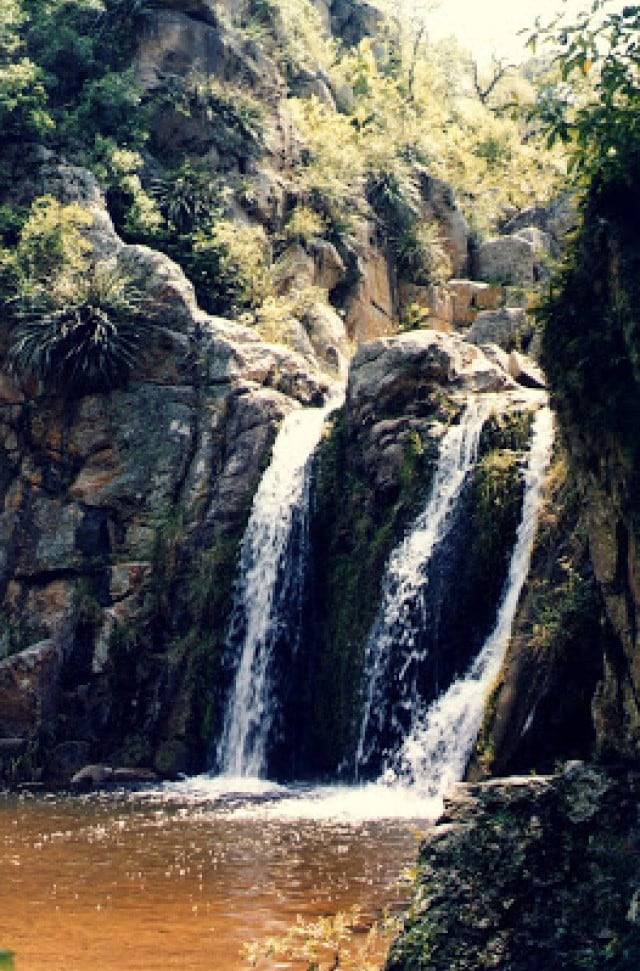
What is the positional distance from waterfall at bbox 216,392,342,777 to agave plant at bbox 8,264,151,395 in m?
3.53

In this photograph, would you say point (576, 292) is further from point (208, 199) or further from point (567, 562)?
point (208, 199)

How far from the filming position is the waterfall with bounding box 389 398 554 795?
13.9 metres

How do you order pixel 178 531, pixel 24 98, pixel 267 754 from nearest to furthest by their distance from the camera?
pixel 267 754
pixel 178 531
pixel 24 98

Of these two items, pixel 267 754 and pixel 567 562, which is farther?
pixel 267 754

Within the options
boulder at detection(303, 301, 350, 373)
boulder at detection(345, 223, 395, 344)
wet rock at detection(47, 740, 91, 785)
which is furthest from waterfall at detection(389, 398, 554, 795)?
boulder at detection(345, 223, 395, 344)

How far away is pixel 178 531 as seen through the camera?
19516 millimetres

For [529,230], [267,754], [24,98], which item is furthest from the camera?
[529,230]

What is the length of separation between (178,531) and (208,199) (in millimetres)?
10894

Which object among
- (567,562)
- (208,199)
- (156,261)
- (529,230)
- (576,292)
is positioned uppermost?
(529,230)

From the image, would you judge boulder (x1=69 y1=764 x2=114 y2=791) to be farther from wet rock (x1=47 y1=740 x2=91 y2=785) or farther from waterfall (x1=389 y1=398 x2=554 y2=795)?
waterfall (x1=389 y1=398 x2=554 y2=795)

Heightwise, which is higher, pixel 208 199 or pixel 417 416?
pixel 208 199

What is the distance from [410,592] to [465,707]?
2.51 m

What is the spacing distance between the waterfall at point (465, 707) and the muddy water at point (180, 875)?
983 millimetres

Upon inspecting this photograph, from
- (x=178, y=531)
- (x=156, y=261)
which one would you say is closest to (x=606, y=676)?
(x=178, y=531)
